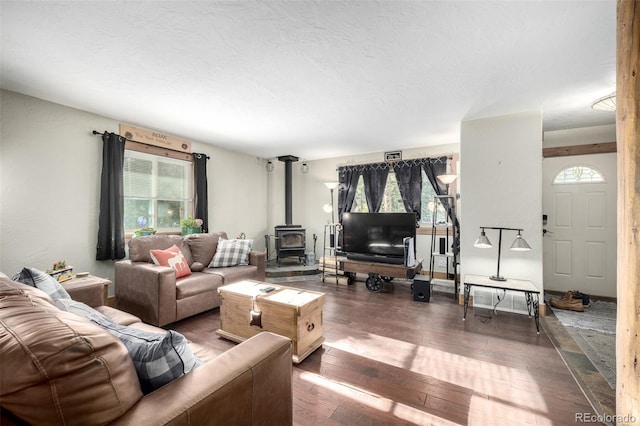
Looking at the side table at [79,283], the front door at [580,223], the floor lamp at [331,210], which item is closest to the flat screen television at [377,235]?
the floor lamp at [331,210]

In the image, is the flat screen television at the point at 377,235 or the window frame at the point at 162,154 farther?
the flat screen television at the point at 377,235

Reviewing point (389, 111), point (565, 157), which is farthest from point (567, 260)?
point (389, 111)

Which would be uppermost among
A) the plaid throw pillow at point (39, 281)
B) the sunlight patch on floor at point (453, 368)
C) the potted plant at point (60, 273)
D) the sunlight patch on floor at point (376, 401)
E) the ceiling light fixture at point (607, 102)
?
the ceiling light fixture at point (607, 102)

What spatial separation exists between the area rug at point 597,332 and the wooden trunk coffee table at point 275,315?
2175 mm

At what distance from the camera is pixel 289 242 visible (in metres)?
5.66

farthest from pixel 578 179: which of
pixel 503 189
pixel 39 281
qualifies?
pixel 39 281

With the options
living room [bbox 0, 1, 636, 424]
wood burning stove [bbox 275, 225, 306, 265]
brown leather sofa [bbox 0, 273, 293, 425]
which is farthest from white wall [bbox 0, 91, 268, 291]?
wood burning stove [bbox 275, 225, 306, 265]

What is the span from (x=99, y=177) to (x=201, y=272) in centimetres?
176

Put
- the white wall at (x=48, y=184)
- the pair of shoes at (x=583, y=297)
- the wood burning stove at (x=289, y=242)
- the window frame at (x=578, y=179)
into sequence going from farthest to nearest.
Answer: the wood burning stove at (x=289, y=242), the window frame at (x=578, y=179), the pair of shoes at (x=583, y=297), the white wall at (x=48, y=184)

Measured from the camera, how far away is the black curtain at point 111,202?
339 centimetres

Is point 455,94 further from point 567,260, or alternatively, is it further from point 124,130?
point 124,130

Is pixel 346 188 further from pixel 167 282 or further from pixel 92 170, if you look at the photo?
pixel 92 170

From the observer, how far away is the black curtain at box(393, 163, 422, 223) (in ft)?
16.4

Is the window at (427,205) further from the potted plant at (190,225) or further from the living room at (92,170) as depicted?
the potted plant at (190,225)
